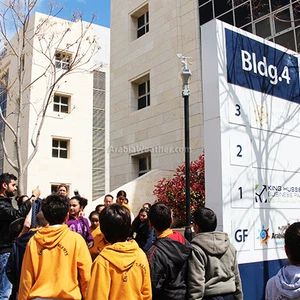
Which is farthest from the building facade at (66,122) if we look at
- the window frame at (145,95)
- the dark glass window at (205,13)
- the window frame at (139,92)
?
the dark glass window at (205,13)

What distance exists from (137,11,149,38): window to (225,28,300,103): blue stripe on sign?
1328 cm

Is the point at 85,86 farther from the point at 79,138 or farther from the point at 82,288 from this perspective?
the point at 82,288

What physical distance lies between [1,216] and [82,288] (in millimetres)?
1769

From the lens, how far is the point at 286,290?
2.46 meters

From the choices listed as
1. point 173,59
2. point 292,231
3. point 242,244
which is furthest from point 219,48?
point 173,59

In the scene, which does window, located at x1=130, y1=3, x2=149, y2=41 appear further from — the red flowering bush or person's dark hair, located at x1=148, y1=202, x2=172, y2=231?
person's dark hair, located at x1=148, y1=202, x2=172, y2=231

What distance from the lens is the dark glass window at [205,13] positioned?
603 inches

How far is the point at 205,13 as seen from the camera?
51.0 feet

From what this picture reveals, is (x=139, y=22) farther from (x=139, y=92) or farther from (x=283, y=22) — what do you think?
(x=283, y=22)

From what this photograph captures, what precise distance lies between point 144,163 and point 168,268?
14.3 metres

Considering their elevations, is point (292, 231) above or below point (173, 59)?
below

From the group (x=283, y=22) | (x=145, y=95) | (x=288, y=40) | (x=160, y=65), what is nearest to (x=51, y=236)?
(x=288, y=40)

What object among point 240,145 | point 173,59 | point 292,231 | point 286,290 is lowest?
point 286,290

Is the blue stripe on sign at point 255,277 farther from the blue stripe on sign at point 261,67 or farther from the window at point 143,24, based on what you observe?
the window at point 143,24
